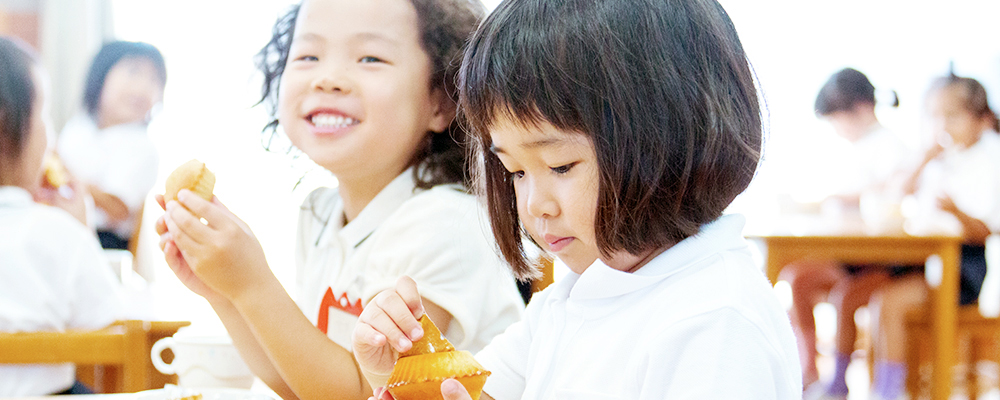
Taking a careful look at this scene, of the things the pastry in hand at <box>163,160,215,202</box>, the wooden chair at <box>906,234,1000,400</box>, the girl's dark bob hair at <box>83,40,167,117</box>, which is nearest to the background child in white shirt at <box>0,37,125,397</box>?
the pastry in hand at <box>163,160,215,202</box>

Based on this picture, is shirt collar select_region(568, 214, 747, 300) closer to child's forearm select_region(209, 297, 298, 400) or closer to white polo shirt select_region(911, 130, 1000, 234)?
child's forearm select_region(209, 297, 298, 400)

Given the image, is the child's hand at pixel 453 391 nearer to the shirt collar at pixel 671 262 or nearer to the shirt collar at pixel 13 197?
the shirt collar at pixel 671 262

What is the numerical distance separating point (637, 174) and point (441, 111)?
0.48 m

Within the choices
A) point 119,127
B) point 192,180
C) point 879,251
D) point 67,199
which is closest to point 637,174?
point 192,180

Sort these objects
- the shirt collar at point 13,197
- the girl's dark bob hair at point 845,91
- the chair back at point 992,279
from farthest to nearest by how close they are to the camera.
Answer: the chair back at point 992,279
the girl's dark bob hair at point 845,91
the shirt collar at point 13,197

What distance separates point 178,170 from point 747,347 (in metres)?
0.60

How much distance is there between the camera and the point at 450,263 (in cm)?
97

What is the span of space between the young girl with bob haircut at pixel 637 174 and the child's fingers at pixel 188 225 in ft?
0.73

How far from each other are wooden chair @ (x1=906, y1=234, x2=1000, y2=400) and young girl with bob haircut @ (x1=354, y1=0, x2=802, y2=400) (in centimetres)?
293

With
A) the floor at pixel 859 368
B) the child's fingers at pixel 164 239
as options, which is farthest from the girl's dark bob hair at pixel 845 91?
the child's fingers at pixel 164 239

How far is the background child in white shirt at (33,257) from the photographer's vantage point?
1.42 meters

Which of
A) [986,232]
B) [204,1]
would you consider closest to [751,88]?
[986,232]

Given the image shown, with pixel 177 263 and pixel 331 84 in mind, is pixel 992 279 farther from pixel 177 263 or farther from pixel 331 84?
pixel 177 263

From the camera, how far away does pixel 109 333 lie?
1.14 meters
